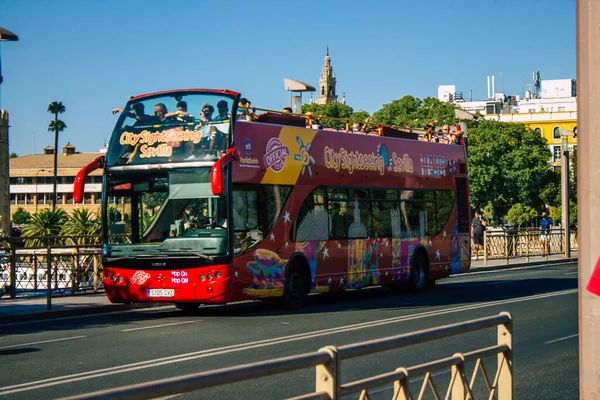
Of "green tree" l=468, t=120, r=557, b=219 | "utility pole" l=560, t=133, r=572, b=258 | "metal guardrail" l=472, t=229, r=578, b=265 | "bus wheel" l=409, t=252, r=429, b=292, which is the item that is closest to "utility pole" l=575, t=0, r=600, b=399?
"bus wheel" l=409, t=252, r=429, b=292

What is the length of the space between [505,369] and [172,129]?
1210 centimetres

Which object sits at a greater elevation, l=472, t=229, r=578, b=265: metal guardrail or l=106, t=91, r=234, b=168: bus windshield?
l=106, t=91, r=234, b=168: bus windshield

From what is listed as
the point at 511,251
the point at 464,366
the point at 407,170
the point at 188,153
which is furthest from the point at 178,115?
the point at 511,251

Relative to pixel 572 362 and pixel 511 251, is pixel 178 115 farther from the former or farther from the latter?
pixel 511 251

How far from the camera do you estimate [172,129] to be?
17.6 metres

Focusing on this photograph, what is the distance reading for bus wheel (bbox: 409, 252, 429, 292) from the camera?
2334cm

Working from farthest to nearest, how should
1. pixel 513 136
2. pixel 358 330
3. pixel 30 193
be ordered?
pixel 30 193
pixel 513 136
pixel 358 330

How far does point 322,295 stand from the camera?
77.0 feet

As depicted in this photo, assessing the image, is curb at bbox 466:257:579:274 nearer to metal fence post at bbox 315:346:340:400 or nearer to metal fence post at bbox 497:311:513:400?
metal fence post at bbox 497:311:513:400

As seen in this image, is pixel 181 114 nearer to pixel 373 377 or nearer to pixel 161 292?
pixel 161 292

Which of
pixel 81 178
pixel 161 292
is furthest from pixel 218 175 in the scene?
pixel 81 178

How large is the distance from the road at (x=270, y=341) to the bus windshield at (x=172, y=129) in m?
2.91

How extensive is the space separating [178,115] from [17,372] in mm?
7420

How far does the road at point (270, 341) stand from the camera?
10141mm
